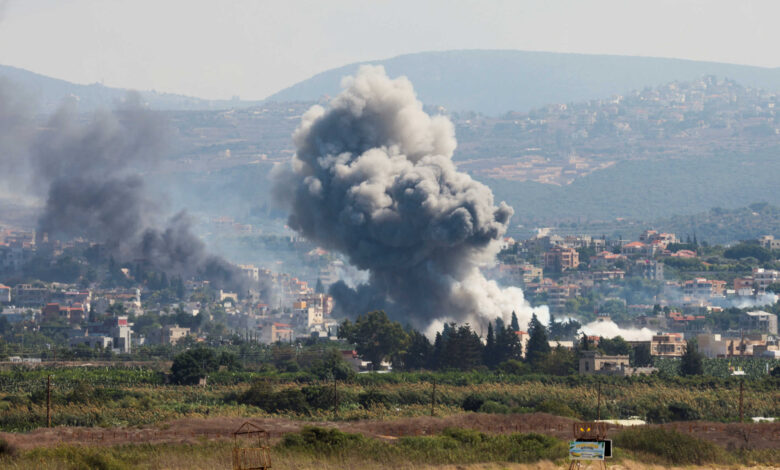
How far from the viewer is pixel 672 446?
4731cm

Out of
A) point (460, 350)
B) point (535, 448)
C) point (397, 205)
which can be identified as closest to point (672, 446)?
point (535, 448)

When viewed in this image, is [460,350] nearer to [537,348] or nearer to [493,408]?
[537,348]

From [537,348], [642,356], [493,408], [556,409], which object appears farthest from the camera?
[642,356]

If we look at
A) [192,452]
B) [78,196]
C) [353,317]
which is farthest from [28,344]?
[192,452]

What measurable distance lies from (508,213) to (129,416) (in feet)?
168

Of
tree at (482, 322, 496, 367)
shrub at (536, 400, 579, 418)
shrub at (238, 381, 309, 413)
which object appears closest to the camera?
shrub at (536, 400, 579, 418)

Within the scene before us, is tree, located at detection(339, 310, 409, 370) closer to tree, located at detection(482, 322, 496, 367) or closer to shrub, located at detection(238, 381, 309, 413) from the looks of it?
tree, located at detection(482, 322, 496, 367)

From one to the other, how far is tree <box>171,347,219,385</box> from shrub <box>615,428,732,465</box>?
3794 cm

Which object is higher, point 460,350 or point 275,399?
point 460,350

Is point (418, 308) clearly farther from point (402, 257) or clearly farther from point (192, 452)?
point (192, 452)

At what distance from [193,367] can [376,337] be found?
18.9 metres

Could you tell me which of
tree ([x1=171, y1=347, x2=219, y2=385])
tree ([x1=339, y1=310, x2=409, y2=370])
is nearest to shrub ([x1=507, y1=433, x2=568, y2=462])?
tree ([x1=171, y1=347, x2=219, y2=385])

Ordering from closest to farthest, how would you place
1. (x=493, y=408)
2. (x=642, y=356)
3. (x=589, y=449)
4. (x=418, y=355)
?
(x=589, y=449)
(x=493, y=408)
(x=418, y=355)
(x=642, y=356)

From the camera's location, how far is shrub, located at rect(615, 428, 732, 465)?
46.5 meters
